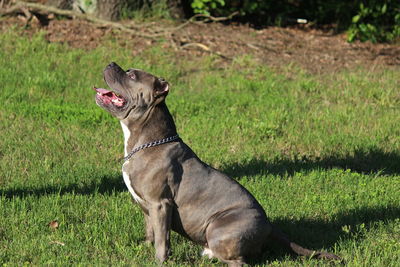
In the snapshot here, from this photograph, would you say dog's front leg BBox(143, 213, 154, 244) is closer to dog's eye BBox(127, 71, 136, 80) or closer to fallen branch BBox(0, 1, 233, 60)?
dog's eye BBox(127, 71, 136, 80)

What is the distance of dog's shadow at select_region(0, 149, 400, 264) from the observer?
647 centimetres

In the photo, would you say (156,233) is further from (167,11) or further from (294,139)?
(167,11)

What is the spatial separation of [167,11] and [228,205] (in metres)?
8.85

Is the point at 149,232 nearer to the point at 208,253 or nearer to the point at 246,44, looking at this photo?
the point at 208,253

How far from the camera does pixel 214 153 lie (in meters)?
8.82

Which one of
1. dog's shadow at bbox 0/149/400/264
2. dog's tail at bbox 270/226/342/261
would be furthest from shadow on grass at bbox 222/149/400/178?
dog's tail at bbox 270/226/342/261

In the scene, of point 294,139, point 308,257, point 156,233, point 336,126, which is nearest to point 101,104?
point 156,233

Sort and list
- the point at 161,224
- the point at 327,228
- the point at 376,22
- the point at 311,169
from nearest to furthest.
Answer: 1. the point at 161,224
2. the point at 327,228
3. the point at 311,169
4. the point at 376,22

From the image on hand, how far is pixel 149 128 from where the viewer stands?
5863 millimetres

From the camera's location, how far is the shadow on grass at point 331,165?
8320 mm

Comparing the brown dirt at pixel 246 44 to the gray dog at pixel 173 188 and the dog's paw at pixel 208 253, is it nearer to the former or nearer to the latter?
the gray dog at pixel 173 188

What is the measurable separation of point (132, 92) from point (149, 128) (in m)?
0.33

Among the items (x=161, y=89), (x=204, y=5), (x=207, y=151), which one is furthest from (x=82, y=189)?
(x=204, y=5)

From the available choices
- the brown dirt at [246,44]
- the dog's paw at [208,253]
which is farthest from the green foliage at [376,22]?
the dog's paw at [208,253]
